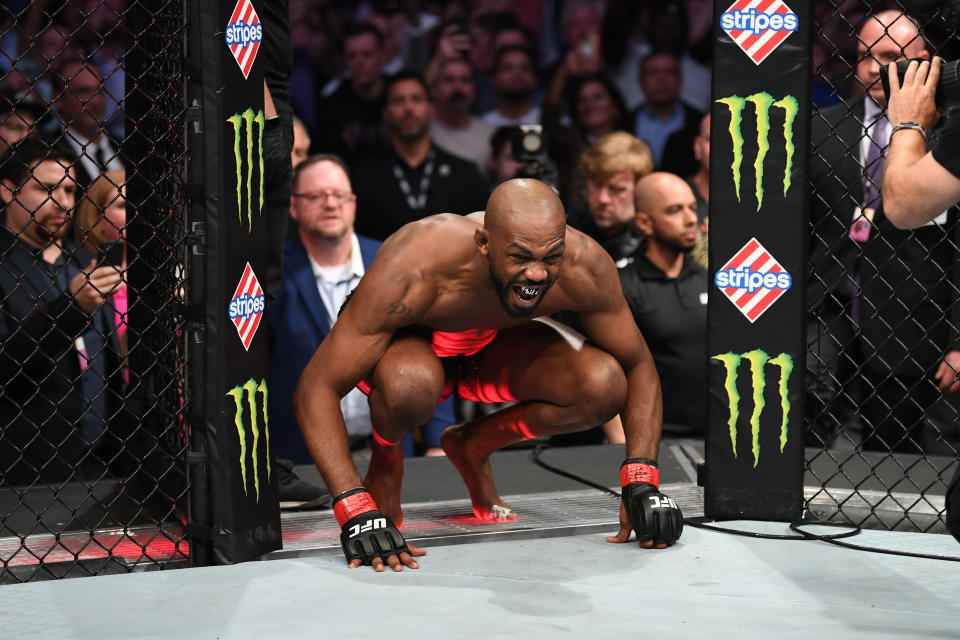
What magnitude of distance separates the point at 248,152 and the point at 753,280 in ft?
4.10

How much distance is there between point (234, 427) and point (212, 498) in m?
A: 0.17

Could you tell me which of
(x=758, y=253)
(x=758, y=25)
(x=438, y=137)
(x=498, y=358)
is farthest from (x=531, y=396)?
(x=438, y=137)

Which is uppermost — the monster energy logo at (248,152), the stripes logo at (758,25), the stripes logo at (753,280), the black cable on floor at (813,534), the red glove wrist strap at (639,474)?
the stripes logo at (758,25)

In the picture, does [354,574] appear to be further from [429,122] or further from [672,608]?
[429,122]

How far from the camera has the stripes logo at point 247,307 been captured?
99.9 inches

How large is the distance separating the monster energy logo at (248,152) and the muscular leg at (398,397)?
0.45 metres

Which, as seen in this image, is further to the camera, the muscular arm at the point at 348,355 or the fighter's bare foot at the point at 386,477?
the fighter's bare foot at the point at 386,477

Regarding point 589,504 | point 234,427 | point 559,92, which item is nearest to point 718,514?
point 589,504

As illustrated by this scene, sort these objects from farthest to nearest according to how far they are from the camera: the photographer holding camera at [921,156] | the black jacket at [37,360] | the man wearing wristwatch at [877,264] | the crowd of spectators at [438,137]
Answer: the crowd of spectators at [438,137] → the man wearing wristwatch at [877,264] → the black jacket at [37,360] → the photographer holding camera at [921,156]

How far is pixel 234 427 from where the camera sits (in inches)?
100

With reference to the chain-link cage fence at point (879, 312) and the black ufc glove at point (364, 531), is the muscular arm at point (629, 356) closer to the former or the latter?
the chain-link cage fence at point (879, 312)

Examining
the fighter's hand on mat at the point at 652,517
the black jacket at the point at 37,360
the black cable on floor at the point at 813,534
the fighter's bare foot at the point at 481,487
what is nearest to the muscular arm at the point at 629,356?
the fighter's hand on mat at the point at 652,517

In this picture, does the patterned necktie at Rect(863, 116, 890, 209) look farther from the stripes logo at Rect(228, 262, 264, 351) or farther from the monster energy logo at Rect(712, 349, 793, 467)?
the stripes logo at Rect(228, 262, 264, 351)

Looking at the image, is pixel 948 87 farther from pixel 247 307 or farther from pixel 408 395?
pixel 247 307
